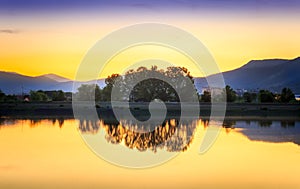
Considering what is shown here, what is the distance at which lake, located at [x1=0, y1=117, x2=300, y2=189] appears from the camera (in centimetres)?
1272

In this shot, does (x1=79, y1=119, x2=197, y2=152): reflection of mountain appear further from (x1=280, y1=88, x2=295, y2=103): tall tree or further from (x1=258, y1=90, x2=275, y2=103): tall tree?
(x1=280, y1=88, x2=295, y2=103): tall tree

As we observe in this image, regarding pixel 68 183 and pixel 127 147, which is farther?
pixel 127 147

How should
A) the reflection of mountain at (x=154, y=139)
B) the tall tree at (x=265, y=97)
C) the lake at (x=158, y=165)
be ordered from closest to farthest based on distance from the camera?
the lake at (x=158, y=165) < the reflection of mountain at (x=154, y=139) < the tall tree at (x=265, y=97)

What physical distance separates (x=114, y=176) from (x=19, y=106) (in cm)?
4164

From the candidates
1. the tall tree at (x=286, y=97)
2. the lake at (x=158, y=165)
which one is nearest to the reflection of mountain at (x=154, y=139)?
the lake at (x=158, y=165)

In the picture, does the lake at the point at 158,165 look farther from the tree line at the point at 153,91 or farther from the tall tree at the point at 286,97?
the tall tree at the point at 286,97

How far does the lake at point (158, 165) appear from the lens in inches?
501

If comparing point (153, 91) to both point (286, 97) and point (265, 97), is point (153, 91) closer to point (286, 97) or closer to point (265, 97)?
point (265, 97)

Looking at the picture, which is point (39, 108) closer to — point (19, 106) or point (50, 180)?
point (19, 106)

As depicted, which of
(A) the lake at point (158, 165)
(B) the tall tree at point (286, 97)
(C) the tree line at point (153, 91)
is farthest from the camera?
(C) the tree line at point (153, 91)

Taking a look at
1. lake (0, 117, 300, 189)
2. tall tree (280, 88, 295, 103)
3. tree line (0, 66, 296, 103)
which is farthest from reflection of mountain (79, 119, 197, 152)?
tall tree (280, 88, 295, 103)

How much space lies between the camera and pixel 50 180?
12.8m

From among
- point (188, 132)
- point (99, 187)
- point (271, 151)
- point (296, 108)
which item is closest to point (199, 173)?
point (99, 187)

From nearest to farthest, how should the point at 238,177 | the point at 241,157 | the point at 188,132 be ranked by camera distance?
the point at 238,177, the point at 241,157, the point at 188,132
